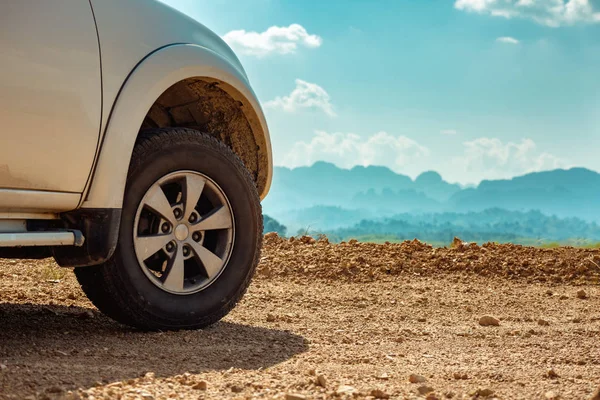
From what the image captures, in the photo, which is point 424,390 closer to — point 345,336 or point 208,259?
point 345,336

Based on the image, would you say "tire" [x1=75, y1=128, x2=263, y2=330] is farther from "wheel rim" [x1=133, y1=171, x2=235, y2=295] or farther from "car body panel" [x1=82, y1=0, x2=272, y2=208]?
"car body panel" [x1=82, y1=0, x2=272, y2=208]

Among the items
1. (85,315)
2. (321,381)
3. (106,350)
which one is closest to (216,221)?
(106,350)

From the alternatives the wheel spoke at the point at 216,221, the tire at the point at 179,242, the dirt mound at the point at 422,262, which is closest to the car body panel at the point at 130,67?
the tire at the point at 179,242

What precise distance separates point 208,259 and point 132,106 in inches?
34.9

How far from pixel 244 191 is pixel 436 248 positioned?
4.01 metres

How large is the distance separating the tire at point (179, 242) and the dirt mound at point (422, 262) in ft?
8.76

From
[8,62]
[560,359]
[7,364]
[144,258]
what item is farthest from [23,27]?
[560,359]

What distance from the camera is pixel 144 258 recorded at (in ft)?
11.6

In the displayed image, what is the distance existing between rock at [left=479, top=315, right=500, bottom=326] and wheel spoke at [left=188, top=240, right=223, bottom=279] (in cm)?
192

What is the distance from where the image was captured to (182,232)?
365cm

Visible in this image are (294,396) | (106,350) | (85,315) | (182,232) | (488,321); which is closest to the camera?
(294,396)

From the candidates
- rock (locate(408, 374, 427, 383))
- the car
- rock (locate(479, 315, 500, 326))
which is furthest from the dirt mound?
rock (locate(408, 374, 427, 383))

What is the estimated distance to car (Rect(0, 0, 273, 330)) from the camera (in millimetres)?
3104

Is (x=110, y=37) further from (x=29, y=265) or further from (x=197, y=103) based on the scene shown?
(x=29, y=265)
